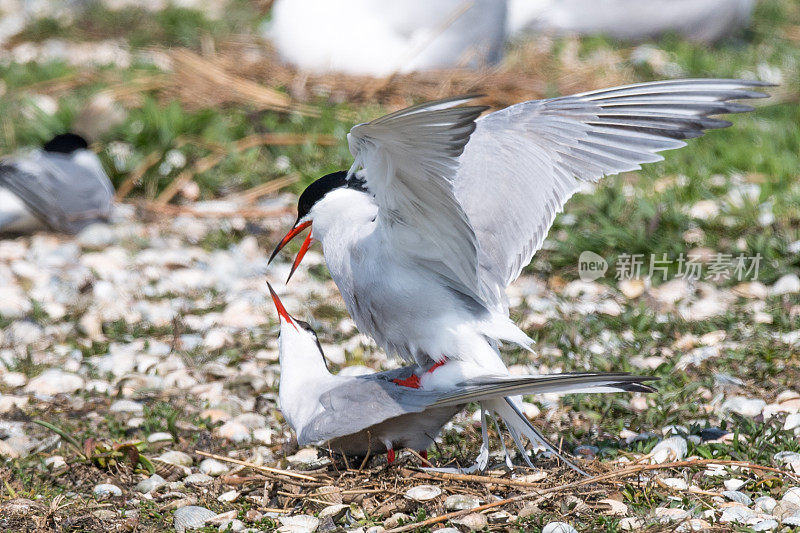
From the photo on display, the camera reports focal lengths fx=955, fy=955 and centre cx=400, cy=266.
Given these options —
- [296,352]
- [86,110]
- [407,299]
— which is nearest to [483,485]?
[407,299]

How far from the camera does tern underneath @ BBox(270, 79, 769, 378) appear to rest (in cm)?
208

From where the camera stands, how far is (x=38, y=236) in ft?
14.0

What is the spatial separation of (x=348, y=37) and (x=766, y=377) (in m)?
3.42

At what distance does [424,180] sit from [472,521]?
74 centimetres

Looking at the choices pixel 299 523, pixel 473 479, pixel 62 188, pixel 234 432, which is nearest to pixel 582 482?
pixel 473 479

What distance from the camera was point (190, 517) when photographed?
218 centimetres

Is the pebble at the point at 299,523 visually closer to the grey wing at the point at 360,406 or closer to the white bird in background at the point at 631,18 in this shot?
the grey wing at the point at 360,406

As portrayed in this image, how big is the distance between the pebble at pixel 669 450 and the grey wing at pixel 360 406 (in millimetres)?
608

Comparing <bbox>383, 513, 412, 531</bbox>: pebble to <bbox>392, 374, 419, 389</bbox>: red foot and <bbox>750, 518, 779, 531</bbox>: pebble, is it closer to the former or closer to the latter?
<bbox>392, 374, 419, 389</bbox>: red foot

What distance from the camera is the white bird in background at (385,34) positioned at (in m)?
5.51

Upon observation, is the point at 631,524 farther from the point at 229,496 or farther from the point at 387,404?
the point at 229,496

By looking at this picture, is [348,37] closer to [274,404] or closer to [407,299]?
[274,404]

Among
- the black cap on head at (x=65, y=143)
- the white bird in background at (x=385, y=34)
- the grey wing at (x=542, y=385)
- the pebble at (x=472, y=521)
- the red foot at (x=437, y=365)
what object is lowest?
the pebble at (x=472, y=521)

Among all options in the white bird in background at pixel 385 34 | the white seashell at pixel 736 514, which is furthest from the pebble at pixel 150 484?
the white bird in background at pixel 385 34
